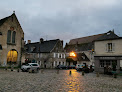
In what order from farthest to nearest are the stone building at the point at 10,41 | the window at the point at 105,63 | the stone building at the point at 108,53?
the stone building at the point at 10,41 → the window at the point at 105,63 → the stone building at the point at 108,53

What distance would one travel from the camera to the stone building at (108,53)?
2536cm

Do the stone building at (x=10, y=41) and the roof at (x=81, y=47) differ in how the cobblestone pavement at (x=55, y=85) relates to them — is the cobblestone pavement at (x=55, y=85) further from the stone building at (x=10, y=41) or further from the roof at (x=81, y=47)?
the roof at (x=81, y=47)

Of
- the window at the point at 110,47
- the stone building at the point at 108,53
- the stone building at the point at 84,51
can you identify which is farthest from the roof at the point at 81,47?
the window at the point at 110,47

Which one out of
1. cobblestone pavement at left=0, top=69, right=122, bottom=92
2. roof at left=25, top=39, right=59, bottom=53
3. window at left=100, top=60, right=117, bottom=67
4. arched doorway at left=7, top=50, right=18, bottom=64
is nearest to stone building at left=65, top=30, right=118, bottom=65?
roof at left=25, top=39, right=59, bottom=53

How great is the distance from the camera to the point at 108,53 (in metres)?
26.6

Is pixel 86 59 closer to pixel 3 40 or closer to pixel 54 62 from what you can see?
pixel 54 62

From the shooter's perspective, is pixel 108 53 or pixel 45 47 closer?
pixel 108 53

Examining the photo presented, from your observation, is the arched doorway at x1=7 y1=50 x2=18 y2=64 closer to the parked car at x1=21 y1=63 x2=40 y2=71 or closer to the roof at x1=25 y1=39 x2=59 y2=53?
the parked car at x1=21 y1=63 x2=40 y2=71

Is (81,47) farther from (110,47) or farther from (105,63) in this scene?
(110,47)

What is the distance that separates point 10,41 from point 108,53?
23.2 metres

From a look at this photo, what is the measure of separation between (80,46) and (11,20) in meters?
32.7

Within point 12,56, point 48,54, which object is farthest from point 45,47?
point 12,56

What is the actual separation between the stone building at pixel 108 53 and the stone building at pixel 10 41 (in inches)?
784

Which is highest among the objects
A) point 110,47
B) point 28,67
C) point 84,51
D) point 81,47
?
point 81,47
